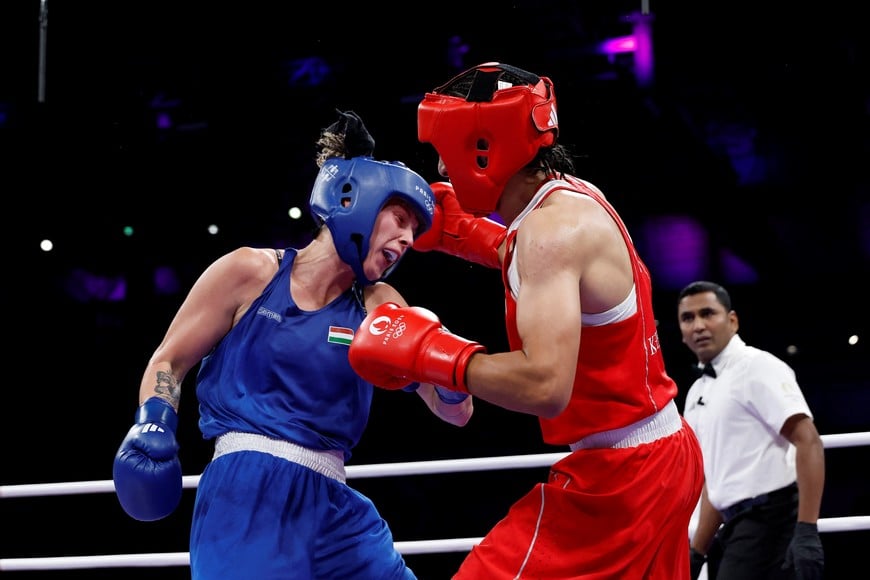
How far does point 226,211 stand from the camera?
8578mm

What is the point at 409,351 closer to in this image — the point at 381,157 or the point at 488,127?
the point at 488,127

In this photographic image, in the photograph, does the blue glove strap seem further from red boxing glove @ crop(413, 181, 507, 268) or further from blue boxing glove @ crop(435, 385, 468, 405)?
red boxing glove @ crop(413, 181, 507, 268)

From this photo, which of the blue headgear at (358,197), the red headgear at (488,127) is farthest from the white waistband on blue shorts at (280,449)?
the red headgear at (488,127)

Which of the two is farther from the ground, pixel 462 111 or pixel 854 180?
pixel 462 111

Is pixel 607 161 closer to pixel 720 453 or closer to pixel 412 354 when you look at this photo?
pixel 720 453

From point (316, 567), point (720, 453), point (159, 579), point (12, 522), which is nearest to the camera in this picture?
point (316, 567)

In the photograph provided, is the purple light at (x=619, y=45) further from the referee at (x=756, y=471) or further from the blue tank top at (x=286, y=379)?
the blue tank top at (x=286, y=379)

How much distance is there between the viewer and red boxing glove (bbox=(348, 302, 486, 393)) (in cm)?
160

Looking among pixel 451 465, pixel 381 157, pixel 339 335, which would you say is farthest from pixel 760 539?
pixel 381 157

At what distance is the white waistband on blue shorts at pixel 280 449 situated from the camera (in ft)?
6.91

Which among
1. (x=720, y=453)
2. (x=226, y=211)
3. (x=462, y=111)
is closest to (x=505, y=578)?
(x=462, y=111)

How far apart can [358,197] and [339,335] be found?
328 millimetres

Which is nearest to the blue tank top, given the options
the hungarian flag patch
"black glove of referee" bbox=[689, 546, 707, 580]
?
the hungarian flag patch

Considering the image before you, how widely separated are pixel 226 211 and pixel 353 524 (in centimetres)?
681
